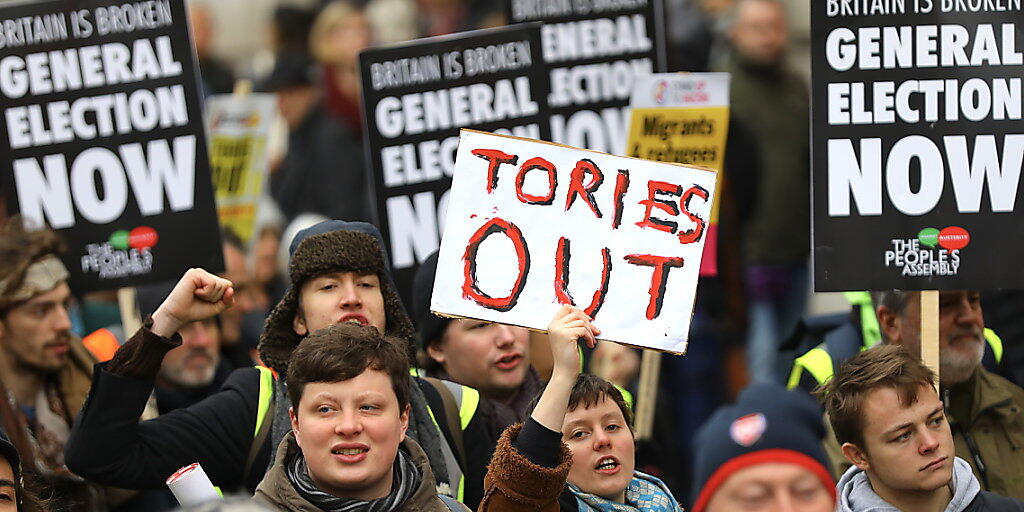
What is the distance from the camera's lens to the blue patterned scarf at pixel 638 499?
189 inches

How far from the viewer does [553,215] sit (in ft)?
16.7

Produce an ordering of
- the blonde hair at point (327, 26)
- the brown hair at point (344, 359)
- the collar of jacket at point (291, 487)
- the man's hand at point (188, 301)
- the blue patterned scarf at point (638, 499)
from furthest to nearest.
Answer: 1. the blonde hair at point (327, 26)
2. the man's hand at point (188, 301)
3. the blue patterned scarf at point (638, 499)
4. the brown hair at point (344, 359)
5. the collar of jacket at point (291, 487)

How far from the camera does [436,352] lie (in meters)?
5.91

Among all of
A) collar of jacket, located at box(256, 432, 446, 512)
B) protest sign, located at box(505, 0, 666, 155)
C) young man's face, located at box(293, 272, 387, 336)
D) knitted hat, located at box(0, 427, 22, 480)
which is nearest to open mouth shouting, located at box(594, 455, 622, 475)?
collar of jacket, located at box(256, 432, 446, 512)

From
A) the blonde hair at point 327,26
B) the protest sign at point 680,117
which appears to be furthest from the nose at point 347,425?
the blonde hair at point 327,26

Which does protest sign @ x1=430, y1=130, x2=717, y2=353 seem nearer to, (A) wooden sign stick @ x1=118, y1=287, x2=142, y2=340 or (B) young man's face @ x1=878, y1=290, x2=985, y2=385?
(B) young man's face @ x1=878, y1=290, x2=985, y2=385

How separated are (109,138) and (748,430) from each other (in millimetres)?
3735

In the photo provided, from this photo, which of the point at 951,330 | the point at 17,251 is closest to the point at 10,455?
the point at 17,251

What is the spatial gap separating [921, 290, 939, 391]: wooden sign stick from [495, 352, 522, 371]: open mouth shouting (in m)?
1.31

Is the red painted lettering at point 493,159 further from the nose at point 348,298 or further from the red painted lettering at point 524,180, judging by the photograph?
the nose at point 348,298

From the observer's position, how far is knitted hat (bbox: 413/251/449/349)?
5.87m

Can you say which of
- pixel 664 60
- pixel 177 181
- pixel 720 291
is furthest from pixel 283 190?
pixel 177 181

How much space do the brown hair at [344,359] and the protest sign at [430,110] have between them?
7.51ft

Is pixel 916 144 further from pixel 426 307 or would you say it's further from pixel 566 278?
pixel 426 307
